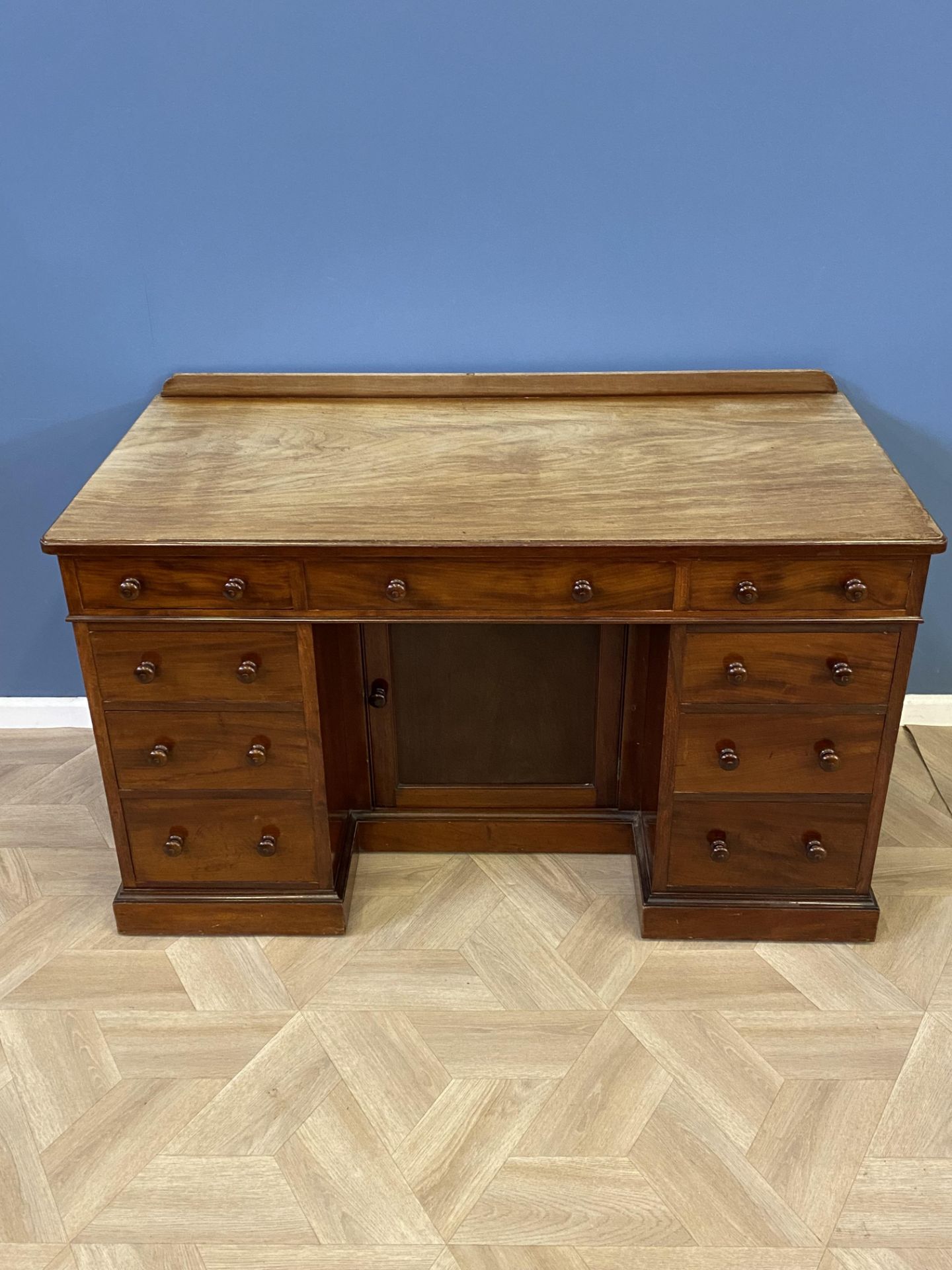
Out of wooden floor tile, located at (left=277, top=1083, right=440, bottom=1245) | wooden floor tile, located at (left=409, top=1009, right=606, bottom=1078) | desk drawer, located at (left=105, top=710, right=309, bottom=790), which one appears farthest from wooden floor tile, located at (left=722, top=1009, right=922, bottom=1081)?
desk drawer, located at (left=105, top=710, right=309, bottom=790)

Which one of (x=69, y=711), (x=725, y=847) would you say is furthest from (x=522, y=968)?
(x=69, y=711)

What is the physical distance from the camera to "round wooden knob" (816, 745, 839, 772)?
1.72 m

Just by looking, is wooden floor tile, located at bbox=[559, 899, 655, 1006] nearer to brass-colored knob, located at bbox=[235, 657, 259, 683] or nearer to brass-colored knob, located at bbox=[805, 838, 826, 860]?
brass-colored knob, located at bbox=[805, 838, 826, 860]

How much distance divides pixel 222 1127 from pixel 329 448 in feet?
3.40

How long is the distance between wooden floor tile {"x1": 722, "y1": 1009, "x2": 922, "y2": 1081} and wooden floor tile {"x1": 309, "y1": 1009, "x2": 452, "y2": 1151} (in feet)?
1.55

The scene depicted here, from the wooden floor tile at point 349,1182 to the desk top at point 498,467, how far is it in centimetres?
84

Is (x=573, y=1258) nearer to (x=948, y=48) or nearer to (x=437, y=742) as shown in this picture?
(x=437, y=742)

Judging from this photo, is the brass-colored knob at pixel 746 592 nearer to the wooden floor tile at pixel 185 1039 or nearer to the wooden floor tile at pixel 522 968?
the wooden floor tile at pixel 522 968

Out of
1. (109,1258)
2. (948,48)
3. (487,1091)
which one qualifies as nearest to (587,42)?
(948,48)

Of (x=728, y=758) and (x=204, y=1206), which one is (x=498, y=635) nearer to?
(x=728, y=758)

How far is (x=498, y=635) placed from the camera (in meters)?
1.95

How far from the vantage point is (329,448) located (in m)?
1.80

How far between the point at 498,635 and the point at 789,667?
1.69 feet

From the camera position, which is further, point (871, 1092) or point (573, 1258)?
point (871, 1092)
